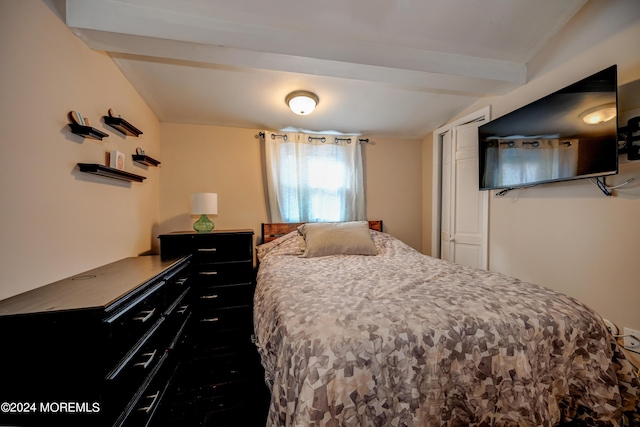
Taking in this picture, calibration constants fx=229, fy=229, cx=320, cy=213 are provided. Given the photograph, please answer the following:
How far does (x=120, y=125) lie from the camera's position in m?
1.63

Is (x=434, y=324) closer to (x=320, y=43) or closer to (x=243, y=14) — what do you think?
(x=320, y=43)

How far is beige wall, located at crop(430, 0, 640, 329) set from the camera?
1443 mm

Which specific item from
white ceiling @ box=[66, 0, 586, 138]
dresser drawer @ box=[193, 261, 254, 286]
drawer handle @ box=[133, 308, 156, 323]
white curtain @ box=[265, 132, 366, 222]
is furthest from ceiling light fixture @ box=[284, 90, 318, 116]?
drawer handle @ box=[133, 308, 156, 323]

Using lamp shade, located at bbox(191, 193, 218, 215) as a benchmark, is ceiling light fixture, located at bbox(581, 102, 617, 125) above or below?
above

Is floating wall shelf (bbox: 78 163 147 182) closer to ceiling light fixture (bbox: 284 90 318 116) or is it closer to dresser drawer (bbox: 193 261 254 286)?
dresser drawer (bbox: 193 261 254 286)

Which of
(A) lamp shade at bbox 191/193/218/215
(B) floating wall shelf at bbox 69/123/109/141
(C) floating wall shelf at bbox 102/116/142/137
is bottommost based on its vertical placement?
(A) lamp shade at bbox 191/193/218/215

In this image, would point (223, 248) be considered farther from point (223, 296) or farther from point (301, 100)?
point (301, 100)

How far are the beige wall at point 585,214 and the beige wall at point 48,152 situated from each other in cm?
322

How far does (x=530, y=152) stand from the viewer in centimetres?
186

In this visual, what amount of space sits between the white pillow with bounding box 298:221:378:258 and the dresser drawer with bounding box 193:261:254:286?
1.98 feet

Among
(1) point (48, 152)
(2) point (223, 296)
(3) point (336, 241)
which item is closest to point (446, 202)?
(3) point (336, 241)

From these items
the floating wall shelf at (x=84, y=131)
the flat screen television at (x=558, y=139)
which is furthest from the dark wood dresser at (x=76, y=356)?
the flat screen television at (x=558, y=139)

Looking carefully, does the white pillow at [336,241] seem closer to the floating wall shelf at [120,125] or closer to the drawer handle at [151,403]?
the drawer handle at [151,403]

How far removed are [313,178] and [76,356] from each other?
254 cm
